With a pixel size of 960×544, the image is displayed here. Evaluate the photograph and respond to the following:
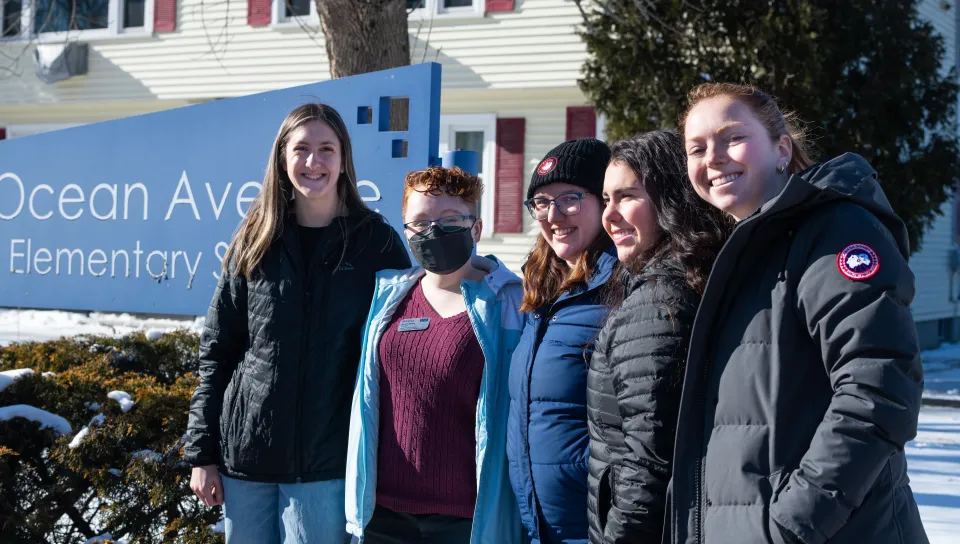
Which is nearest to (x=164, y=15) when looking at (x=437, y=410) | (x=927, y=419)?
(x=927, y=419)

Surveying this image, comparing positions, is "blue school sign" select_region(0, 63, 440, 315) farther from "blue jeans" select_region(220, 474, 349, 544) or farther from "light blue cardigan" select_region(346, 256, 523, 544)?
"blue jeans" select_region(220, 474, 349, 544)

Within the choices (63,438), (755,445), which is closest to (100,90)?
(63,438)

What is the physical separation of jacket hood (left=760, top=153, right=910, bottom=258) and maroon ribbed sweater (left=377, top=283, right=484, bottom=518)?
44.4 inches

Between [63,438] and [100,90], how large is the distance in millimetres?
13305

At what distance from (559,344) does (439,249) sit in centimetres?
59

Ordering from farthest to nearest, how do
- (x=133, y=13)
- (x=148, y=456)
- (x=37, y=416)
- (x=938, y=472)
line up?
(x=133, y=13), (x=938, y=472), (x=37, y=416), (x=148, y=456)

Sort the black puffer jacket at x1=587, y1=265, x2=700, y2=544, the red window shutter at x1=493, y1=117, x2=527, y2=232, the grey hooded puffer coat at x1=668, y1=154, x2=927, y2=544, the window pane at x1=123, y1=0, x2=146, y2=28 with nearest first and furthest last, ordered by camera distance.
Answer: the grey hooded puffer coat at x1=668, y1=154, x2=927, y2=544, the black puffer jacket at x1=587, y1=265, x2=700, y2=544, the red window shutter at x1=493, y1=117, x2=527, y2=232, the window pane at x1=123, y1=0, x2=146, y2=28

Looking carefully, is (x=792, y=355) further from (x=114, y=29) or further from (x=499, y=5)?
(x=114, y=29)

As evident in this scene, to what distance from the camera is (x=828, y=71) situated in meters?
10.2

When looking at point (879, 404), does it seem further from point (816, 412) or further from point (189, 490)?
point (189, 490)

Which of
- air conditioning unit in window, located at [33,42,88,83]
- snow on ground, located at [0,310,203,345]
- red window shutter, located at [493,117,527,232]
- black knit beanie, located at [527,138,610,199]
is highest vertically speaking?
air conditioning unit in window, located at [33,42,88,83]

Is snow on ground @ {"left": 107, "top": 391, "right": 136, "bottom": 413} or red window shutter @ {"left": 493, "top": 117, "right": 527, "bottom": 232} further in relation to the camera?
red window shutter @ {"left": 493, "top": 117, "right": 527, "bottom": 232}

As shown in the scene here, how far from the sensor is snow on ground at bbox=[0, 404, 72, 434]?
402 cm

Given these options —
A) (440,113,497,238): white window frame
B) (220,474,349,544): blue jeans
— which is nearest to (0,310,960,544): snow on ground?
(220,474,349,544): blue jeans
